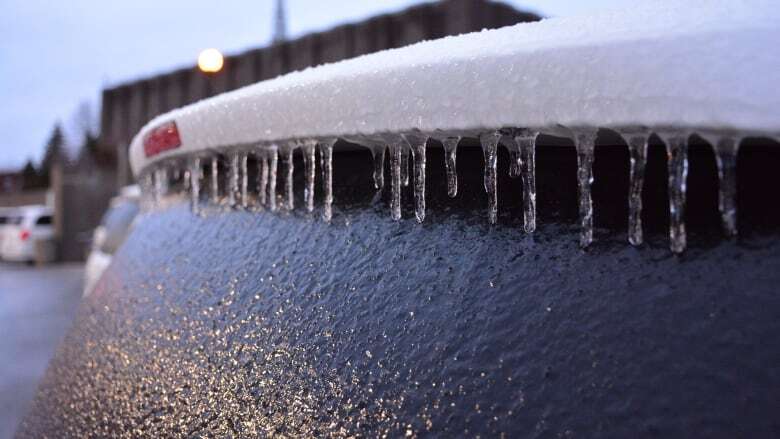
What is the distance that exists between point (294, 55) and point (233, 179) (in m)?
12.5

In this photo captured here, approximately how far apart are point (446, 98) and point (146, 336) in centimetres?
70

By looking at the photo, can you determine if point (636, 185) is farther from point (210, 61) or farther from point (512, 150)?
point (210, 61)

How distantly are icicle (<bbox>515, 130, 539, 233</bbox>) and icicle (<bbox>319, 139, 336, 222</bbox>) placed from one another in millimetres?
302

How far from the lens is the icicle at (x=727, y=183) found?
23.8 inches

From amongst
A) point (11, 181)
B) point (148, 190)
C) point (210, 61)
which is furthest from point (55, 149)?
point (148, 190)

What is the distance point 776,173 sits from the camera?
2.05ft

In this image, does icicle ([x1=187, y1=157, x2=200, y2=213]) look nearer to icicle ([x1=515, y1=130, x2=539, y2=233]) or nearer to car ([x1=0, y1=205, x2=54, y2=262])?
icicle ([x1=515, y1=130, x2=539, y2=233])

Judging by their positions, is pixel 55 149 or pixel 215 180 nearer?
pixel 215 180

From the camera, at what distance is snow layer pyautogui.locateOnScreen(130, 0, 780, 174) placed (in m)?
0.57

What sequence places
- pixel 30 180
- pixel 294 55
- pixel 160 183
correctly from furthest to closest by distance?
1. pixel 30 180
2. pixel 294 55
3. pixel 160 183

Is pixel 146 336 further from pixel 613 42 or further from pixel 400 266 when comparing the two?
pixel 613 42

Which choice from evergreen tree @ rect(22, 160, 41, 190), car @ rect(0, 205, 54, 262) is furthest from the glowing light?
evergreen tree @ rect(22, 160, 41, 190)

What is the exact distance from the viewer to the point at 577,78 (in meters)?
0.65

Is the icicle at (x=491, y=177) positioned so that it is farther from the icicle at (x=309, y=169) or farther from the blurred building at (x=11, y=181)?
the blurred building at (x=11, y=181)
